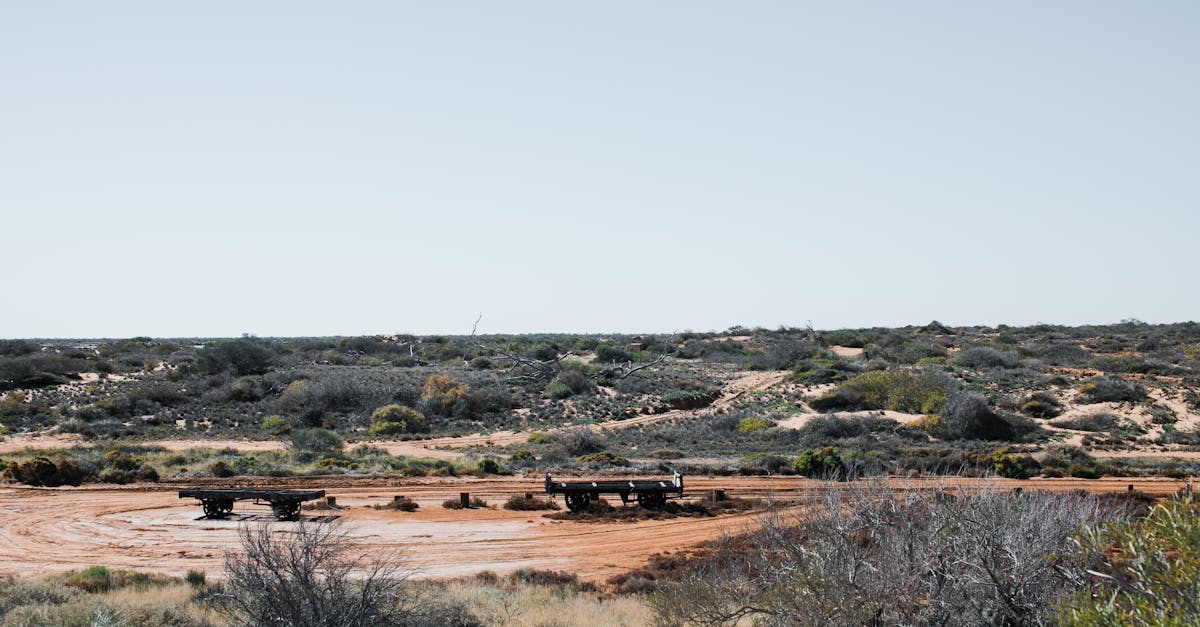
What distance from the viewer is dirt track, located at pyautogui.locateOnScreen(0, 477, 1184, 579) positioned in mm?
17719

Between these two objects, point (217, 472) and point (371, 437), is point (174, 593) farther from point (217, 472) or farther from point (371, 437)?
point (371, 437)

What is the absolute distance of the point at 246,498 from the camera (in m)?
22.1

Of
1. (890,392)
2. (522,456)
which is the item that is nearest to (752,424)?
(890,392)

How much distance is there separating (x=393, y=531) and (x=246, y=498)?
4362 millimetres

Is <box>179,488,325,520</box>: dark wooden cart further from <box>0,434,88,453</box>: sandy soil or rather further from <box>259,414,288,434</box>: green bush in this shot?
<box>259,414,288,434</box>: green bush

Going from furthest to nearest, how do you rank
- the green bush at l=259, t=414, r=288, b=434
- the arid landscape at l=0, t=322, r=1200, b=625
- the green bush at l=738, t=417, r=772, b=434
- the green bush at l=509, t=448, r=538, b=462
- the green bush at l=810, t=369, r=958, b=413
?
the green bush at l=259, t=414, r=288, b=434
the green bush at l=810, t=369, r=958, b=413
the green bush at l=738, t=417, r=772, b=434
the green bush at l=509, t=448, r=538, b=462
the arid landscape at l=0, t=322, r=1200, b=625

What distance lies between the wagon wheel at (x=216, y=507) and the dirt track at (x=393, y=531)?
0.42 metres

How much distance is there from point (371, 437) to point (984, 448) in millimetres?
24835

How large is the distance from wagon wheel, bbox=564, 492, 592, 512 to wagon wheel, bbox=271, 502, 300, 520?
6.44 meters

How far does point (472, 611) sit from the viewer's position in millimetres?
12922

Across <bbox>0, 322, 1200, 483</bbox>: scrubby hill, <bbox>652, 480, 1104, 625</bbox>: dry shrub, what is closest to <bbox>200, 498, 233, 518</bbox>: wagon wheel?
<bbox>0, 322, 1200, 483</bbox>: scrubby hill

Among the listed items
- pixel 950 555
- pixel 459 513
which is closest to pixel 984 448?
pixel 459 513

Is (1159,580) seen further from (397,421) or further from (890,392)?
(397,421)

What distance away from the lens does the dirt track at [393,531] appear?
17719 mm
